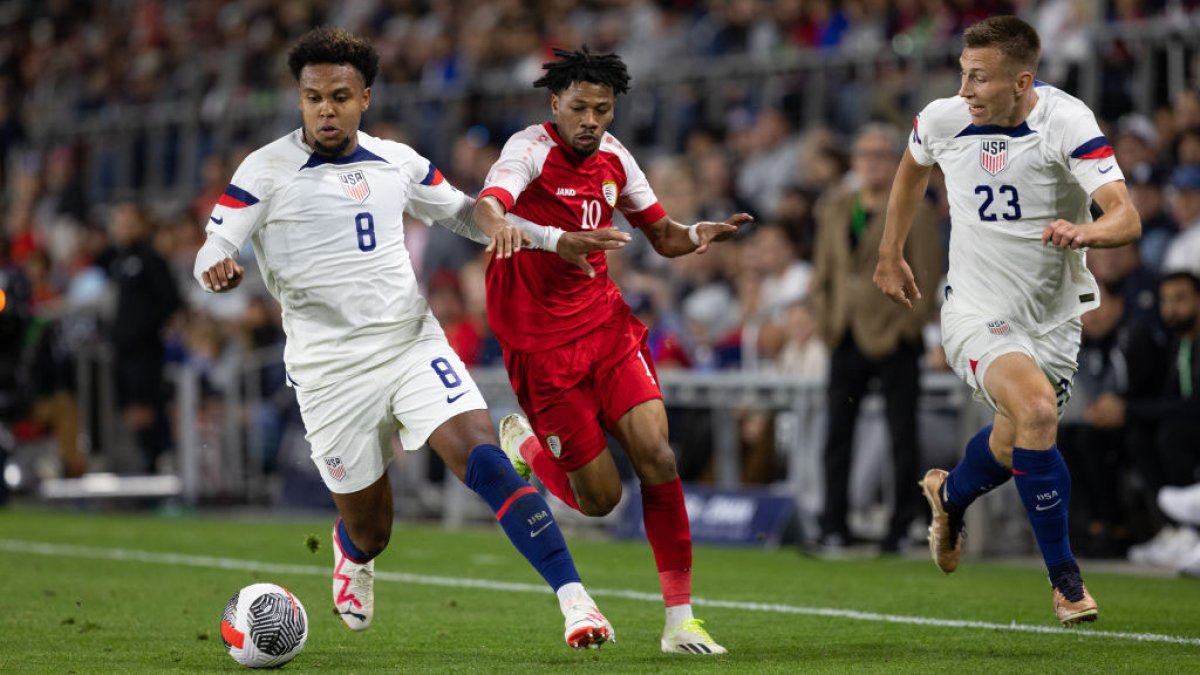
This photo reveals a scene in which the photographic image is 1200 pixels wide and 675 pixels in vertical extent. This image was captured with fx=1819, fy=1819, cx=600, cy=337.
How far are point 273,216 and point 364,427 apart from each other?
0.94 m

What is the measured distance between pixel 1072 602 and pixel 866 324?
16.4 feet

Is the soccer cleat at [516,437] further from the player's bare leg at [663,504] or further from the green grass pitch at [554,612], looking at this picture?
the player's bare leg at [663,504]

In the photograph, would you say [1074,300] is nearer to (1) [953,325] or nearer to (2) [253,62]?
(1) [953,325]

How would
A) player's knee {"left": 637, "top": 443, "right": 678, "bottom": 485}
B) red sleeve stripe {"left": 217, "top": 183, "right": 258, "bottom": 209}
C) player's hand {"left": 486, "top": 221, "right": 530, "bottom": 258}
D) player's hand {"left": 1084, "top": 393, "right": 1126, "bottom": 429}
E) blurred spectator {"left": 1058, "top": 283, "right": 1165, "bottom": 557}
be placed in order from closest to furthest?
1. player's hand {"left": 486, "top": 221, "right": 530, "bottom": 258}
2. red sleeve stripe {"left": 217, "top": 183, "right": 258, "bottom": 209}
3. player's knee {"left": 637, "top": 443, "right": 678, "bottom": 485}
4. player's hand {"left": 1084, "top": 393, "right": 1126, "bottom": 429}
5. blurred spectator {"left": 1058, "top": 283, "right": 1165, "bottom": 557}

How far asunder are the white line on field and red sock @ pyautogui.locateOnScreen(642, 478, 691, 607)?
141 cm

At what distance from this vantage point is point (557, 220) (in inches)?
307

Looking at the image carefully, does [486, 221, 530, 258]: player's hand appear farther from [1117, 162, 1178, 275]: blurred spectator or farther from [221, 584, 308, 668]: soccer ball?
[1117, 162, 1178, 275]: blurred spectator

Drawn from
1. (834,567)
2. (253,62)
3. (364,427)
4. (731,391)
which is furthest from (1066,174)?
(253,62)

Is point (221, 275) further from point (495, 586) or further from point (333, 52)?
point (495, 586)

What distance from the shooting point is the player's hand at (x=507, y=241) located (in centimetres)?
674

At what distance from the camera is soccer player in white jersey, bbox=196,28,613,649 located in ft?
23.9

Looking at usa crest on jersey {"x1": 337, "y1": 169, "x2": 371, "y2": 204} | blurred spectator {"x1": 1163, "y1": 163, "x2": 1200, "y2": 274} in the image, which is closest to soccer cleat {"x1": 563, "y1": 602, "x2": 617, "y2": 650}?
usa crest on jersey {"x1": 337, "y1": 169, "x2": 371, "y2": 204}

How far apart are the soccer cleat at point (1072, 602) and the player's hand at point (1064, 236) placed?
149cm

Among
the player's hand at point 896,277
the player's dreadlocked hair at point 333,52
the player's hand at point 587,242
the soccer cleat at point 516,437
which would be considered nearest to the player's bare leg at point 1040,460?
the player's hand at point 896,277
